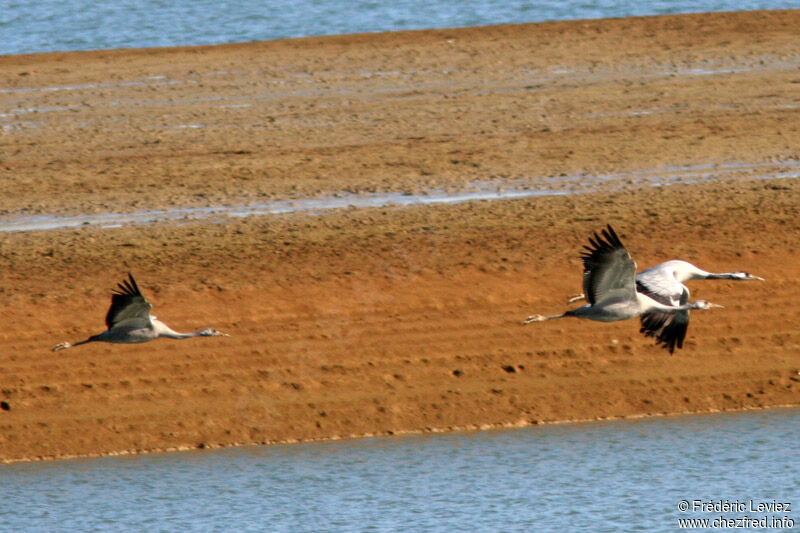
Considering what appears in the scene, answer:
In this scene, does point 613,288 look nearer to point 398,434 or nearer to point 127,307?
point 398,434

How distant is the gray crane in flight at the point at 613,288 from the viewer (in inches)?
534

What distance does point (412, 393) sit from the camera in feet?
55.2

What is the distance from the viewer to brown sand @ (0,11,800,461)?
54.9 feet

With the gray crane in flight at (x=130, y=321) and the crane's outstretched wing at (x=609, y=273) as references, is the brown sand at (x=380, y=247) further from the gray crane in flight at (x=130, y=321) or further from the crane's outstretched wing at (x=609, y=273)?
the crane's outstretched wing at (x=609, y=273)

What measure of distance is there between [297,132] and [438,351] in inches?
301

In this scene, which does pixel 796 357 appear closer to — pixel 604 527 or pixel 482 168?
pixel 604 527

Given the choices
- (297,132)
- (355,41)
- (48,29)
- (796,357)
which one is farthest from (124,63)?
(796,357)

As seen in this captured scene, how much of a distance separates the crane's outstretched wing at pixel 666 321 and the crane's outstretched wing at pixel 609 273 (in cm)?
71

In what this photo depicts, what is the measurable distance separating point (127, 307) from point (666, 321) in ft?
17.1

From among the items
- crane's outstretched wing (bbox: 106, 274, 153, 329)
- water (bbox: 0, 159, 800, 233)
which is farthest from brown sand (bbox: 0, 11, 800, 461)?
crane's outstretched wing (bbox: 106, 274, 153, 329)

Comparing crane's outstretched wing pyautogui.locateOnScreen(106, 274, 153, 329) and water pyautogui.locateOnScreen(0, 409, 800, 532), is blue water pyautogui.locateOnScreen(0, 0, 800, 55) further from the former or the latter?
crane's outstretched wing pyautogui.locateOnScreen(106, 274, 153, 329)

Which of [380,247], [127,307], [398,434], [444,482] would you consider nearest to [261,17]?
[380,247]

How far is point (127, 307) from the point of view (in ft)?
45.4

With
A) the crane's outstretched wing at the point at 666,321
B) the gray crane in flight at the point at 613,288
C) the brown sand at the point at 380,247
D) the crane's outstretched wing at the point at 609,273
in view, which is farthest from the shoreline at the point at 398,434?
the crane's outstretched wing at the point at 609,273
